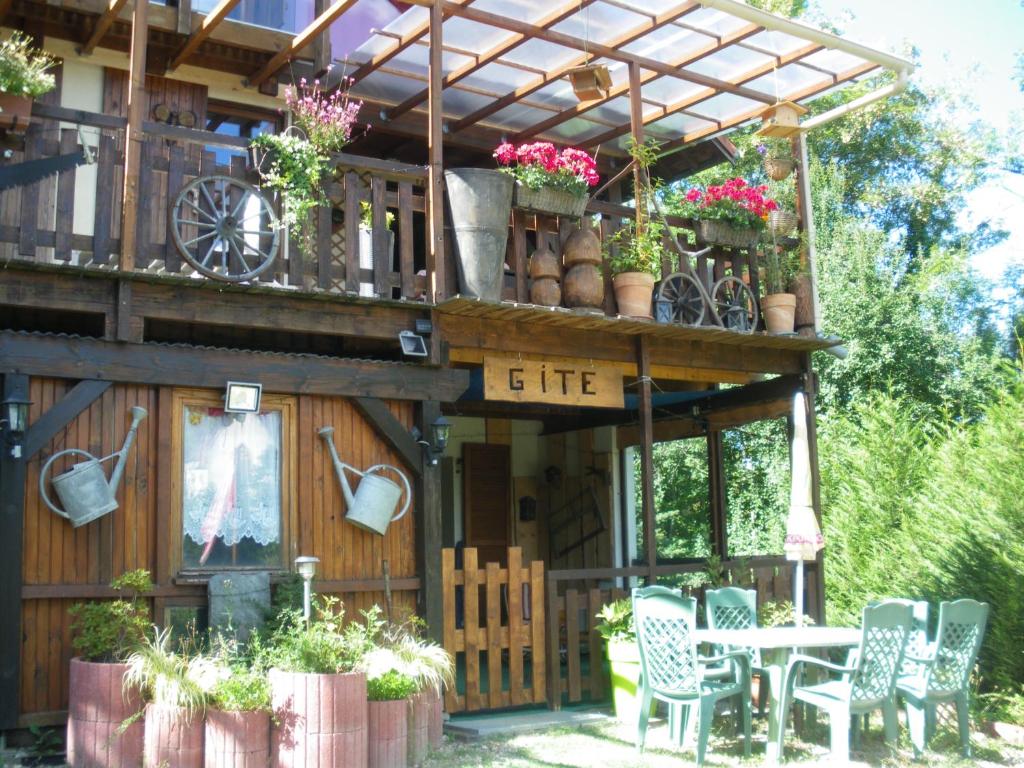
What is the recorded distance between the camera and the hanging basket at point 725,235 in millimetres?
10883

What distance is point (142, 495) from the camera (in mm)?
7926

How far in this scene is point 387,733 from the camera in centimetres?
698

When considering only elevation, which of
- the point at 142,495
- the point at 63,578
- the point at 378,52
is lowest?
the point at 63,578

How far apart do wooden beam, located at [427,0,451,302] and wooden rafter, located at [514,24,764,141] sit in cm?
171

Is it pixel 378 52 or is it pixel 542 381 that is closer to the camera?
pixel 542 381

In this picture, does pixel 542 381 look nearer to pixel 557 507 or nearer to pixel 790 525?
pixel 790 525

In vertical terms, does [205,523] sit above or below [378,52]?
below

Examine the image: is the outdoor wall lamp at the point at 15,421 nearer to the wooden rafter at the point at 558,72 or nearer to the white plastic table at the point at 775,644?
the white plastic table at the point at 775,644

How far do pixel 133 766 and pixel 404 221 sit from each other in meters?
4.61

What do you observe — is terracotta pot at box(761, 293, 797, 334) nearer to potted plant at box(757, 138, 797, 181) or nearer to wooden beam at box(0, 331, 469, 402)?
potted plant at box(757, 138, 797, 181)

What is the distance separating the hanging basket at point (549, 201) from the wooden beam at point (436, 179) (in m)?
0.71

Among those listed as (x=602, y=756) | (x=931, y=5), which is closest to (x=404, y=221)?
(x=602, y=756)

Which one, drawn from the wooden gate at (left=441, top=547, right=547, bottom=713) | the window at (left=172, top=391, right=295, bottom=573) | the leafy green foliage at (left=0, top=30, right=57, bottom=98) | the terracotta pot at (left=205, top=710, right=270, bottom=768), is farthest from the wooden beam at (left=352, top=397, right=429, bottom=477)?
the leafy green foliage at (left=0, top=30, right=57, bottom=98)

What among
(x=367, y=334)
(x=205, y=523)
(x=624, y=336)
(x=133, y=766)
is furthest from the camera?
(x=624, y=336)
